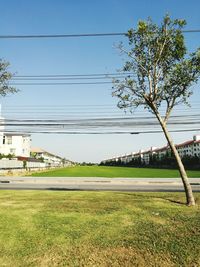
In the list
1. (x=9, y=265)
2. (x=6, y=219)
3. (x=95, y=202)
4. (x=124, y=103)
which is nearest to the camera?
(x=9, y=265)

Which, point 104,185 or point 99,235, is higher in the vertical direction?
point 99,235

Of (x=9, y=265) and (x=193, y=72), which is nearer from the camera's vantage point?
(x=9, y=265)

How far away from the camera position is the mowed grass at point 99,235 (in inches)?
259

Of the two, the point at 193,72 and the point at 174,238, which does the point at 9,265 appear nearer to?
the point at 174,238

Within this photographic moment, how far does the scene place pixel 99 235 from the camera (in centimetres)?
778

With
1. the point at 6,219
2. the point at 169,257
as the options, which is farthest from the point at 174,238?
the point at 6,219

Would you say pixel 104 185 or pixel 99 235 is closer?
pixel 99 235

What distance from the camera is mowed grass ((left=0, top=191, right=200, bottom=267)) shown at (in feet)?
21.6

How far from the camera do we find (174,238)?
761 centimetres

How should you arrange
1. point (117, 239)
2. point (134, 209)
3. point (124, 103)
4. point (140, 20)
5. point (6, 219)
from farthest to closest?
point (124, 103) → point (140, 20) → point (134, 209) → point (6, 219) → point (117, 239)

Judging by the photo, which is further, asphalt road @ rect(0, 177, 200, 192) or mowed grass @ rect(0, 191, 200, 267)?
asphalt road @ rect(0, 177, 200, 192)

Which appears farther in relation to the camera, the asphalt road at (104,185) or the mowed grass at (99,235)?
the asphalt road at (104,185)

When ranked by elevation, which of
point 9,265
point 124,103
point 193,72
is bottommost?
point 9,265

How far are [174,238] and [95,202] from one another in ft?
15.9
